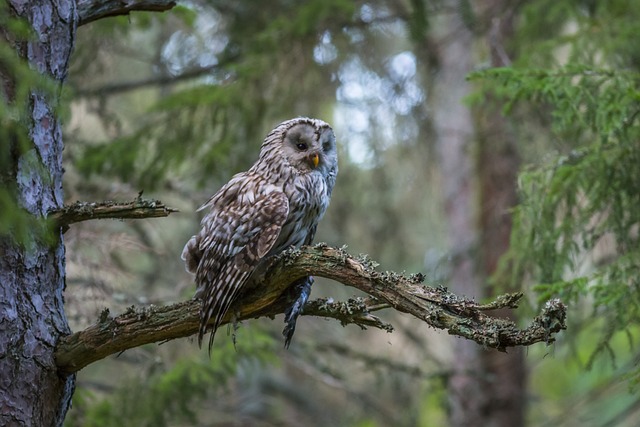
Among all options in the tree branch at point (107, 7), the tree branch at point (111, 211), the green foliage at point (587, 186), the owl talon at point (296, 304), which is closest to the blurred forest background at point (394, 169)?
the green foliage at point (587, 186)

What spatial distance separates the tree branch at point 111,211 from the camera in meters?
3.29

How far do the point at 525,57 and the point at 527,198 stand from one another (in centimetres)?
162

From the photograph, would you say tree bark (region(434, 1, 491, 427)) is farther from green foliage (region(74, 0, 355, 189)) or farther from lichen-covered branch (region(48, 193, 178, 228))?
lichen-covered branch (region(48, 193, 178, 228))

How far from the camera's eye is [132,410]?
653 centimetres

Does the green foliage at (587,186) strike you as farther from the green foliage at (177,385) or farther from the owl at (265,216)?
the green foliage at (177,385)

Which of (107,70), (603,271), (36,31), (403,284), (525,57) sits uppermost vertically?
(107,70)

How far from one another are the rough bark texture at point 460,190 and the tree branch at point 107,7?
4761 millimetres

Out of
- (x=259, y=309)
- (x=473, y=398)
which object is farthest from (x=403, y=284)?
(x=473, y=398)

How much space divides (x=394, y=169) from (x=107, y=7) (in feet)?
20.8

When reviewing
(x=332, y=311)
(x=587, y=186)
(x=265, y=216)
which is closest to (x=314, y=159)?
(x=265, y=216)

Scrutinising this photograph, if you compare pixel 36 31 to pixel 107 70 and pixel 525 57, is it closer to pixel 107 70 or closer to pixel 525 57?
pixel 525 57

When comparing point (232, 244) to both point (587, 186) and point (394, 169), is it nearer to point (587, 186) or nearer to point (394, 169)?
point (587, 186)

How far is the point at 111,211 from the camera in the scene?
3367 mm

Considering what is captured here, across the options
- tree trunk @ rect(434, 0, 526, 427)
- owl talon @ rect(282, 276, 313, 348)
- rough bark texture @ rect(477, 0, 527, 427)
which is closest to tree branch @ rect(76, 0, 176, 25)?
owl talon @ rect(282, 276, 313, 348)
